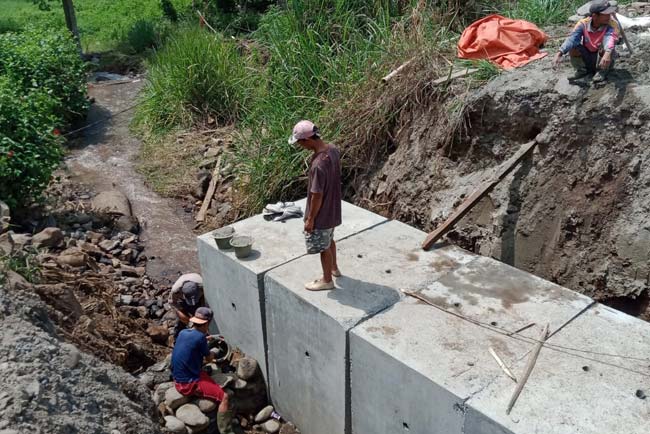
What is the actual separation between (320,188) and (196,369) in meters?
1.78

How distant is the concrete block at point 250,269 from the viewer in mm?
4730

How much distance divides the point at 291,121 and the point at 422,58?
1.86 meters

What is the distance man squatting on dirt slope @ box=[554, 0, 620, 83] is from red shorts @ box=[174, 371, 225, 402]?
3.89 m

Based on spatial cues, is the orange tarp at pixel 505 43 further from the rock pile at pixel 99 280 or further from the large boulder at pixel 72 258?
the large boulder at pixel 72 258

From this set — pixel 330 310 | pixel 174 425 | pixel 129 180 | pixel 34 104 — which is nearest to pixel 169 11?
pixel 129 180

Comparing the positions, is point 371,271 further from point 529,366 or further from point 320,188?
point 529,366

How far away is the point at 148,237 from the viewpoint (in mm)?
7465

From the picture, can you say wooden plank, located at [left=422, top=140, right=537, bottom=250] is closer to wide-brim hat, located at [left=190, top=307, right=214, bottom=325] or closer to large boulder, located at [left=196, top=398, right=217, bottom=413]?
wide-brim hat, located at [left=190, top=307, right=214, bottom=325]

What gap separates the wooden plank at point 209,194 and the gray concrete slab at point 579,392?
5.21 metres

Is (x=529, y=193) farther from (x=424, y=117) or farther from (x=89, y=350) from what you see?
(x=89, y=350)

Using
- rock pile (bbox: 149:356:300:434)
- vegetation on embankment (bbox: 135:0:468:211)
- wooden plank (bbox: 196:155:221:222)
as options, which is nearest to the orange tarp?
vegetation on embankment (bbox: 135:0:468:211)

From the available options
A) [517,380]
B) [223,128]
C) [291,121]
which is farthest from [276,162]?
[517,380]

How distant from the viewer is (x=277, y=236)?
5191mm

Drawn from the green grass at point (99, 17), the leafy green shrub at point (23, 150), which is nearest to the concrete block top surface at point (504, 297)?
the leafy green shrub at point (23, 150)
